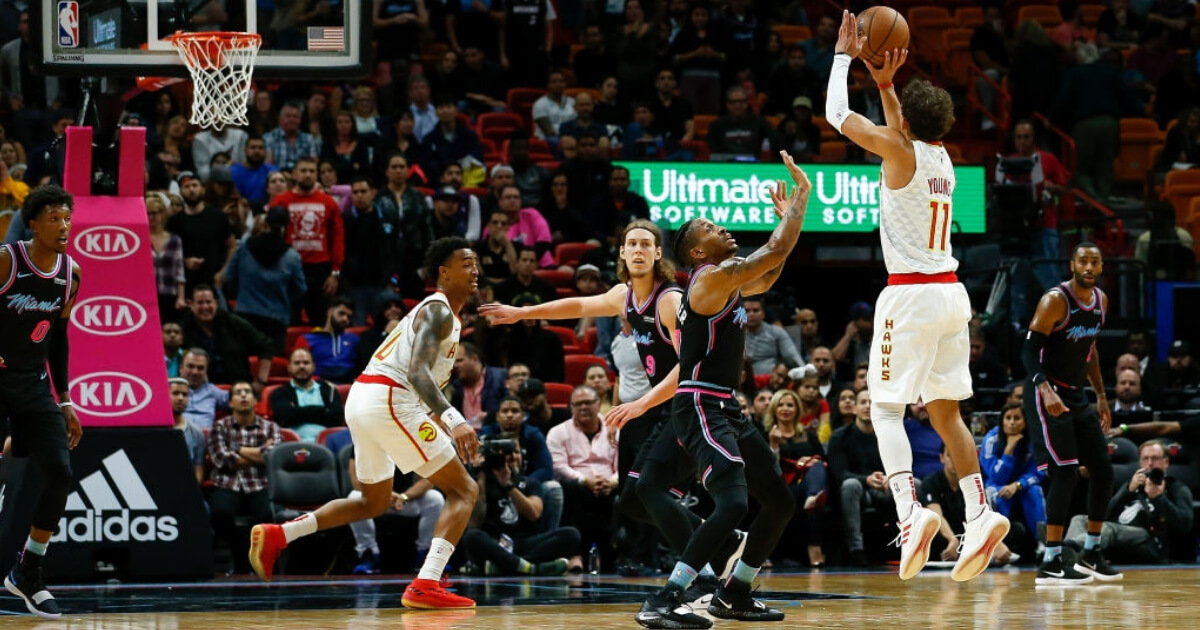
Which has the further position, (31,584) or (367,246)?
(367,246)

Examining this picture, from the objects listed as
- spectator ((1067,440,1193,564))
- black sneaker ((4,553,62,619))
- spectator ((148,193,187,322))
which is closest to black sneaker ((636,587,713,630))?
black sneaker ((4,553,62,619))

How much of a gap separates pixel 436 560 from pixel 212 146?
901 cm

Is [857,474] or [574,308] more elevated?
[574,308]

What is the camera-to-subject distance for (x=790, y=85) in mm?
20891

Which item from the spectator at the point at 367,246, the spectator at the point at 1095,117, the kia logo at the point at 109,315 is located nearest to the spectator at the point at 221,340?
the spectator at the point at 367,246

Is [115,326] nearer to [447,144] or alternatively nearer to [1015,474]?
[447,144]

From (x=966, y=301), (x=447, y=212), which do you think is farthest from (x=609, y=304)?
(x=447, y=212)

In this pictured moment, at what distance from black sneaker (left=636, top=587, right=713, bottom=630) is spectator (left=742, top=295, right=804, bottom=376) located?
8.25 meters

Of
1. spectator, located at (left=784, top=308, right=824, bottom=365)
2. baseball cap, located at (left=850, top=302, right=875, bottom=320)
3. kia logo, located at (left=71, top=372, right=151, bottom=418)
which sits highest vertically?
baseball cap, located at (left=850, top=302, right=875, bottom=320)

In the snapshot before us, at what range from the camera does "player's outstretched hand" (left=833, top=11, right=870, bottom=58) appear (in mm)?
8078

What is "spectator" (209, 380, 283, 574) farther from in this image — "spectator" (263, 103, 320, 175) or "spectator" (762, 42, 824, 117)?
"spectator" (762, 42, 824, 117)

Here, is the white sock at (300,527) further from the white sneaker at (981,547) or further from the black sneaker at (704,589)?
the white sneaker at (981,547)

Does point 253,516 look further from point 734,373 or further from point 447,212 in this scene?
point 734,373

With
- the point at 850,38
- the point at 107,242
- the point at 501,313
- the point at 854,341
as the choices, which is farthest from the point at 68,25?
the point at 854,341
